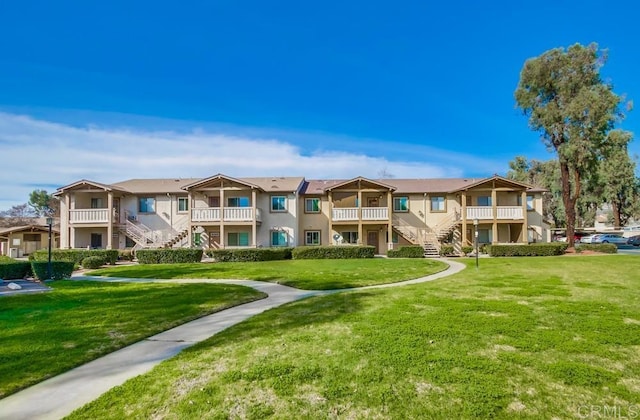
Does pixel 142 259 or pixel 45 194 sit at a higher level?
pixel 45 194

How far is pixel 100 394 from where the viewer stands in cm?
408

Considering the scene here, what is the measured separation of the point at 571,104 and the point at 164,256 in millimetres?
32288

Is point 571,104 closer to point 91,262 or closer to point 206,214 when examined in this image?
point 206,214

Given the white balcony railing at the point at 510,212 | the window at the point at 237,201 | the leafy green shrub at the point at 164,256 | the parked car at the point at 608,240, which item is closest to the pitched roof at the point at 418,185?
the white balcony railing at the point at 510,212

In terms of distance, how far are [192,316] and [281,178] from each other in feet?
82.4

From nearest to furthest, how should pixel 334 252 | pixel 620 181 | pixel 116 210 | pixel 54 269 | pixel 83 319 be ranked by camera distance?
pixel 83 319 < pixel 54 269 < pixel 334 252 < pixel 116 210 < pixel 620 181

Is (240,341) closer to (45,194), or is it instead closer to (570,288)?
(570,288)

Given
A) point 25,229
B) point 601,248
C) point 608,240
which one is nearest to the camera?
point 601,248

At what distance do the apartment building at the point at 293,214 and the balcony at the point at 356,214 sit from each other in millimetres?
82

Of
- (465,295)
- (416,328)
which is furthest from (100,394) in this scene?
(465,295)

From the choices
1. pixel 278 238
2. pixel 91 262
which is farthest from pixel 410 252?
pixel 91 262

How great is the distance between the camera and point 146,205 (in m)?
29.1

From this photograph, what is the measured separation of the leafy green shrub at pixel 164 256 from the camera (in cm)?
2309

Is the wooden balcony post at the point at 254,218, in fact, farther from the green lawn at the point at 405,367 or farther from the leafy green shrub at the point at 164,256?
the green lawn at the point at 405,367
